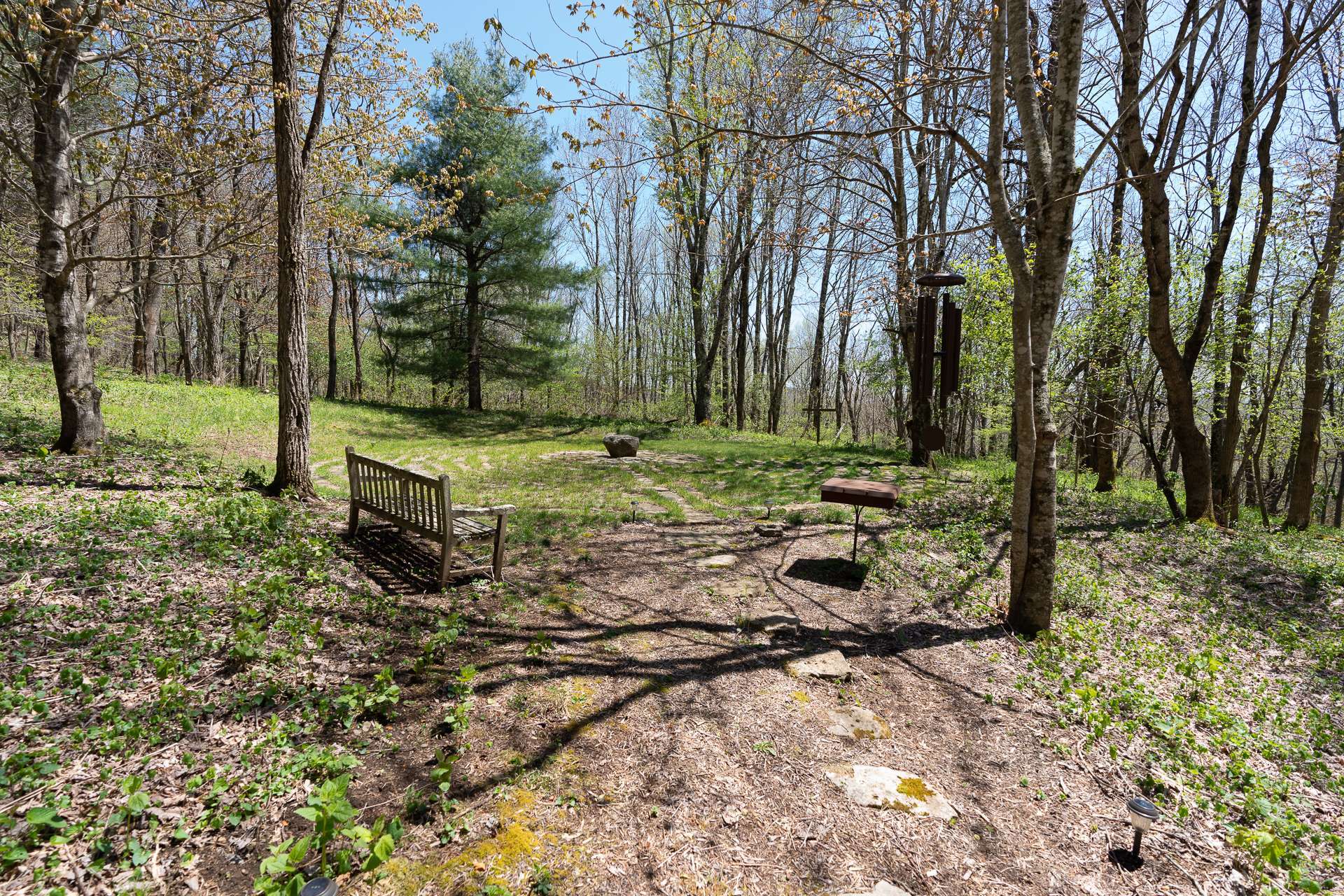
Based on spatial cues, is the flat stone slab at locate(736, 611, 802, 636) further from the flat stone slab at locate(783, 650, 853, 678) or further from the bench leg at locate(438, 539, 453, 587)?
the bench leg at locate(438, 539, 453, 587)

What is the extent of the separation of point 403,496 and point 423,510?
0.32 meters

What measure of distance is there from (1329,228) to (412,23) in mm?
12864

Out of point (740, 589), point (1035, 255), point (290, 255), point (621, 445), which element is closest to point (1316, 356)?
point (1035, 255)

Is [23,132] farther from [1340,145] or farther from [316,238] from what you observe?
[1340,145]

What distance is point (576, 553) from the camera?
18.9 feet

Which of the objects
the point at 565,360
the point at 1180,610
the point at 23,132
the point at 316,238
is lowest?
the point at 1180,610

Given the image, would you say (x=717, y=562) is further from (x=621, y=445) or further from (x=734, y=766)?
(x=621, y=445)

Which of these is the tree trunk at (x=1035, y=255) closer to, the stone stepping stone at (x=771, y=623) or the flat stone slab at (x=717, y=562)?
the stone stepping stone at (x=771, y=623)

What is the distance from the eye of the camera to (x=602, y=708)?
3227 millimetres

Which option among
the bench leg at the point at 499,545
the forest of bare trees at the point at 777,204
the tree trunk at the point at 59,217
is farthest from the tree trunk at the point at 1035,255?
the tree trunk at the point at 59,217

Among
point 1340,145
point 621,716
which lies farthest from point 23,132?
point 1340,145

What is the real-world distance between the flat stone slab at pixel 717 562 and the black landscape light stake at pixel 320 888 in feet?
13.1

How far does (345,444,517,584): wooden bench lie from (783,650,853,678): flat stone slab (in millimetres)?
2451

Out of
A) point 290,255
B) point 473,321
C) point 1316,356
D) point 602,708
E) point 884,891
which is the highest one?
point 473,321
